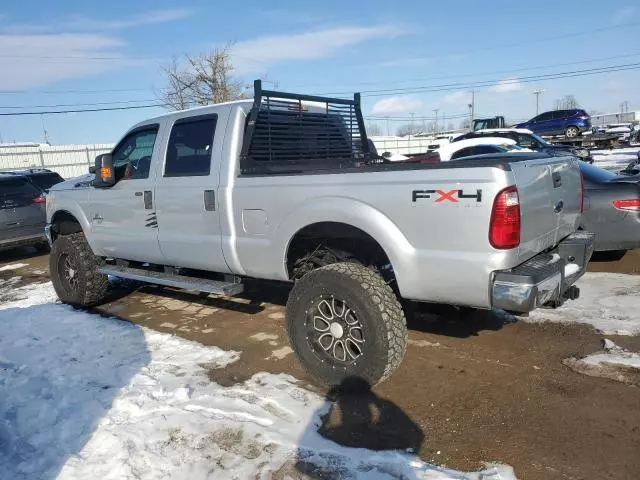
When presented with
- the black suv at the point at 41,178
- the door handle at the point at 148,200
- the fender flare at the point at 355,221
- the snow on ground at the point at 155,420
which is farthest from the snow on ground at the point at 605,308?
the black suv at the point at 41,178

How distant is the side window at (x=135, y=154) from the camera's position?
542 cm

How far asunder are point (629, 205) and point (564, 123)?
25.4 meters

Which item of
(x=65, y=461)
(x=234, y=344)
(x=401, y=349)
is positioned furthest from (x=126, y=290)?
(x=401, y=349)

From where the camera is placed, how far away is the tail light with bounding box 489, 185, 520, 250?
3094mm

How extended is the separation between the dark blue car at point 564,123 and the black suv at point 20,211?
26376 mm

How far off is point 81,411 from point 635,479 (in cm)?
344

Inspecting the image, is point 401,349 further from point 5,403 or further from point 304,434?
point 5,403

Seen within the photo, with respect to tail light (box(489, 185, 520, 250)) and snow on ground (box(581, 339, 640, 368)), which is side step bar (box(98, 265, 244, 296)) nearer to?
tail light (box(489, 185, 520, 250))

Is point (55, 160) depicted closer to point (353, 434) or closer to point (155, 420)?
point (155, 420)

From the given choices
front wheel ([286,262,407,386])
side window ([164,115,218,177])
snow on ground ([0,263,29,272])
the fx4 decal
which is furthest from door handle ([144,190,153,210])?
snow on ground ([0,263,29,272])

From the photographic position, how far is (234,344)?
4.95 meters

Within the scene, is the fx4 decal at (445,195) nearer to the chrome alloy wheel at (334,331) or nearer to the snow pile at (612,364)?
the chrome alloy wheel at (334,331)

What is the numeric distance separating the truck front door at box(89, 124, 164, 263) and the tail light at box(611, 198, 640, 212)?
549 cm

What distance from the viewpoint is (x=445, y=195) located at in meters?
3.23
